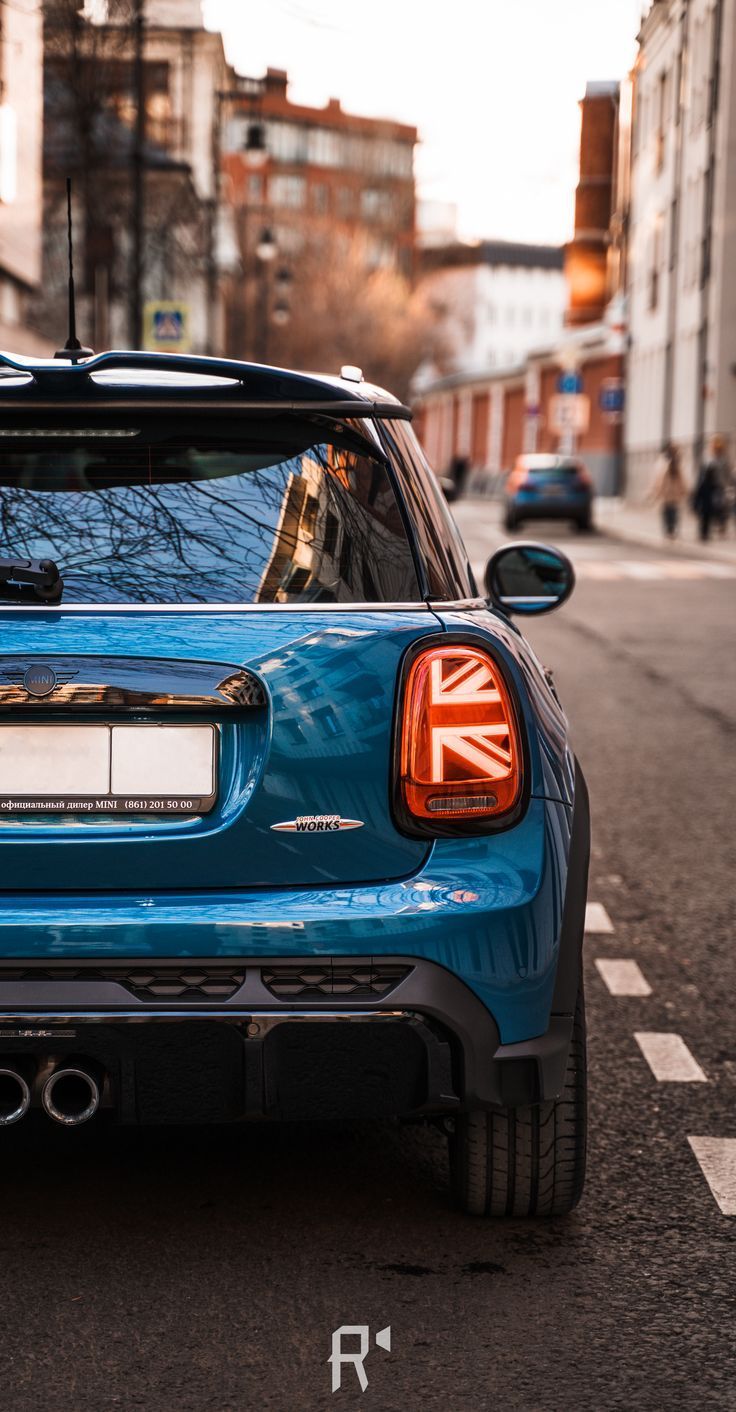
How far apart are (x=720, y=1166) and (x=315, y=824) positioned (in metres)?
1.43

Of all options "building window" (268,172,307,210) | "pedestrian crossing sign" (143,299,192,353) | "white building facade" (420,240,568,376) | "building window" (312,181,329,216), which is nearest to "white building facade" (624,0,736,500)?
"pedestrian crossing sign" (143,299,192,353)

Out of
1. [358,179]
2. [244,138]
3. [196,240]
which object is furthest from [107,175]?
[358,179]

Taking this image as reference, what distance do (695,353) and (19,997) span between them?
162 ft

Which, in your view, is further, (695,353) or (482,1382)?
(695,353)

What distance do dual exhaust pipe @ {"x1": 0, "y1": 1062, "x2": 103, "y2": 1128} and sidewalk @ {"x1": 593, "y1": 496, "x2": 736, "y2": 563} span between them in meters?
29.8

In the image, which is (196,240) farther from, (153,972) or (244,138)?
(153,972)

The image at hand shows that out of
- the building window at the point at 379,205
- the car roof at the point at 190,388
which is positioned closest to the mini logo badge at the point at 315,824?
the car roof at the point at 190,388

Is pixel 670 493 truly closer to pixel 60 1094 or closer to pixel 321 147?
pixel 60 1094

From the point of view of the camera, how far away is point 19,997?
10.8 ft

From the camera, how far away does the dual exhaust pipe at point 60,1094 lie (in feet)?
11.0

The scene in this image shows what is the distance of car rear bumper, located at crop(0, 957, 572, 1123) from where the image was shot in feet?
10.8

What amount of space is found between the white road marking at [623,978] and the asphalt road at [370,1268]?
0.32m

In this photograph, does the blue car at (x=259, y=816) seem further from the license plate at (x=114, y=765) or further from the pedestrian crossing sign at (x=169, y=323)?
the pedestrian crossing sign at (x=169, y=323)

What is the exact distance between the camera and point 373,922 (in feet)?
10.9
